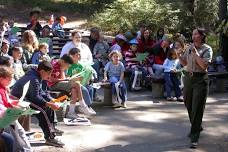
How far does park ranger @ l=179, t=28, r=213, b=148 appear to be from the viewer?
7980mm

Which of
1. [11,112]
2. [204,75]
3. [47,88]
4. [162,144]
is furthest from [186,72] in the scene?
[11,112]

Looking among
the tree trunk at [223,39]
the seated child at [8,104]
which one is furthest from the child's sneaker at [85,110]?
the tree trunk at [223,39]

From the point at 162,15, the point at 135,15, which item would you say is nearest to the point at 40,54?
the point at 135,15

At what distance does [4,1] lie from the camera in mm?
28547

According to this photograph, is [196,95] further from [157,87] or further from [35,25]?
[35,25]

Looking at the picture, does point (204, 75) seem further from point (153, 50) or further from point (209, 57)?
point (153, 50)

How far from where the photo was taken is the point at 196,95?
8078 millimetres

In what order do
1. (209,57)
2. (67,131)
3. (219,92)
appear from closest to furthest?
1. (209,57)
2. (67,131)
3. (219,92)

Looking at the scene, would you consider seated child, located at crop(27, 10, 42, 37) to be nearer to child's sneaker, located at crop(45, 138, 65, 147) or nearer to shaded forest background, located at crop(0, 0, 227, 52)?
shaded forest background, located at crop(0, 0, 227, 52)

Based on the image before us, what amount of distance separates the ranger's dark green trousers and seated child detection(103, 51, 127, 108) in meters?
2.48

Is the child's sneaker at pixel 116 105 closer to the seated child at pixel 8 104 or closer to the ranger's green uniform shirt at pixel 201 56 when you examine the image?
the ranger's green uniform shirt at pixel 201 56

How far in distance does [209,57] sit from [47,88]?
10.3ft

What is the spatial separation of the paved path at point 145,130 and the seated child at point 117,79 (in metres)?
0.29

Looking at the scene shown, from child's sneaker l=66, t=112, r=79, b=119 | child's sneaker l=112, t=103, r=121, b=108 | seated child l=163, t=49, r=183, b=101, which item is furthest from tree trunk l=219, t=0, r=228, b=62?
child's sneaker l=66, t=112, r=79, b=119
